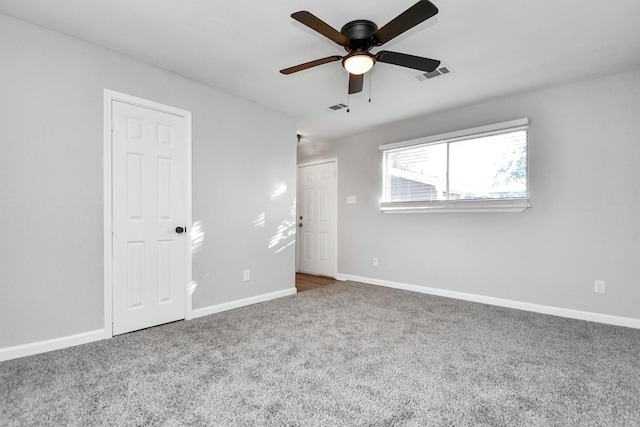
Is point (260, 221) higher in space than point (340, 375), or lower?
higher

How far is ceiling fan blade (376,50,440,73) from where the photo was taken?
221 cm

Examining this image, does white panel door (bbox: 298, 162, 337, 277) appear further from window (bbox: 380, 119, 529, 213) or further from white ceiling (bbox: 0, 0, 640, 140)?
white ceiling (bbox: 0, 0, 640, 140)

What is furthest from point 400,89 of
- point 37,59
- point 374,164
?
point 37,59

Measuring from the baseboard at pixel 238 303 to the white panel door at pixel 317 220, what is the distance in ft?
4.73

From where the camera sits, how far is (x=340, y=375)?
203cm

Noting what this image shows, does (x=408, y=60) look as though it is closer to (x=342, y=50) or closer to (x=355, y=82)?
(x=355, y=82)

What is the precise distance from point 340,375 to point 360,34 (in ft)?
7.80

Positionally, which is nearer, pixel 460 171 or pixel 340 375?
pixel 340 375

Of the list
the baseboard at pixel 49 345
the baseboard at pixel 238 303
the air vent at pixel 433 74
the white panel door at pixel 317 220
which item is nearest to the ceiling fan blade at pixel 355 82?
the air vent at pixel 433 74

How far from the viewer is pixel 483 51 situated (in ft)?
8.84

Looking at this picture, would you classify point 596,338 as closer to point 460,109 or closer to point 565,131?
point 565,131

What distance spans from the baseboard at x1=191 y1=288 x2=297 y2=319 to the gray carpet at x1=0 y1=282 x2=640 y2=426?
0.15 meters

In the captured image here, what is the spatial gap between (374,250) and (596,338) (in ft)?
9.03

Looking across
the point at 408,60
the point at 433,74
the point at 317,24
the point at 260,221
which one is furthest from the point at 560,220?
the point at 260,221
